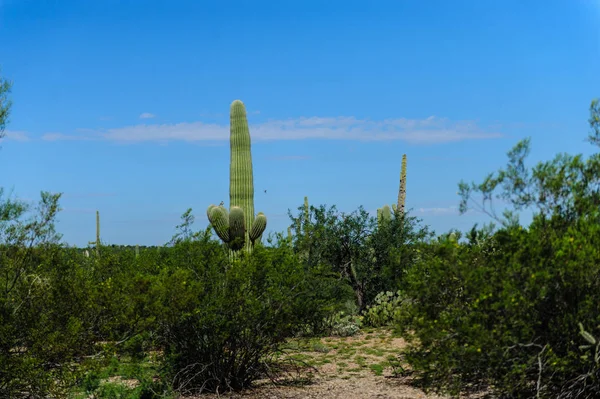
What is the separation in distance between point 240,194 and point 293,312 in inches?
481

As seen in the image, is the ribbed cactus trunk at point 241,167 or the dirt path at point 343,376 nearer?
the dirt path at point 343,376

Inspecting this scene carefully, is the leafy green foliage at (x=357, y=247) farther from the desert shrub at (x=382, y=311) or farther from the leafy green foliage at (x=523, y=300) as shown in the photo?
the leafy green foliage at (x=523, y=300)

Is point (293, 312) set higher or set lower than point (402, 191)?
lower

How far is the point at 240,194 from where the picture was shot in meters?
21.1

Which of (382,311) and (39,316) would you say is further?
(382,311)

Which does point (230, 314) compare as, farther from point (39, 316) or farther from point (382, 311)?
point (382, 311)

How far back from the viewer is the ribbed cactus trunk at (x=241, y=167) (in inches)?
828

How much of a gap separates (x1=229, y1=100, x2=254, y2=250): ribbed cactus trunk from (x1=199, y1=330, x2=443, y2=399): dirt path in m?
7.30

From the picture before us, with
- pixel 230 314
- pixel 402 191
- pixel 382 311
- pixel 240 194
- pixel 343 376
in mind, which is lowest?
pixel 343 376

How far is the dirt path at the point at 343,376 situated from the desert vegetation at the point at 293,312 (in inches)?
3.7

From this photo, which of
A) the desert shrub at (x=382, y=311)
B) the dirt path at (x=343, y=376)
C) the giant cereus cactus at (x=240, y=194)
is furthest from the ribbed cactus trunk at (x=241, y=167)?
the dirt path at (x=343, y=376)

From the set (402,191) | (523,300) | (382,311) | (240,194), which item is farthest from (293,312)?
(402,191)

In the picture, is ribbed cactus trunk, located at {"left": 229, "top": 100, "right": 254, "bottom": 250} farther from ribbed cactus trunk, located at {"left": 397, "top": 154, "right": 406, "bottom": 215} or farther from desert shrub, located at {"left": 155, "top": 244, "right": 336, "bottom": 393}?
desert shrub, located at {"left": 155, "top": 244, "right": 336, "bottom": 393}

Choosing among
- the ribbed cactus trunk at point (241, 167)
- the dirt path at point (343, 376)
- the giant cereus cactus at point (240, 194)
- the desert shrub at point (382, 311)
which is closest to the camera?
the dirt path at point (343, 376)
